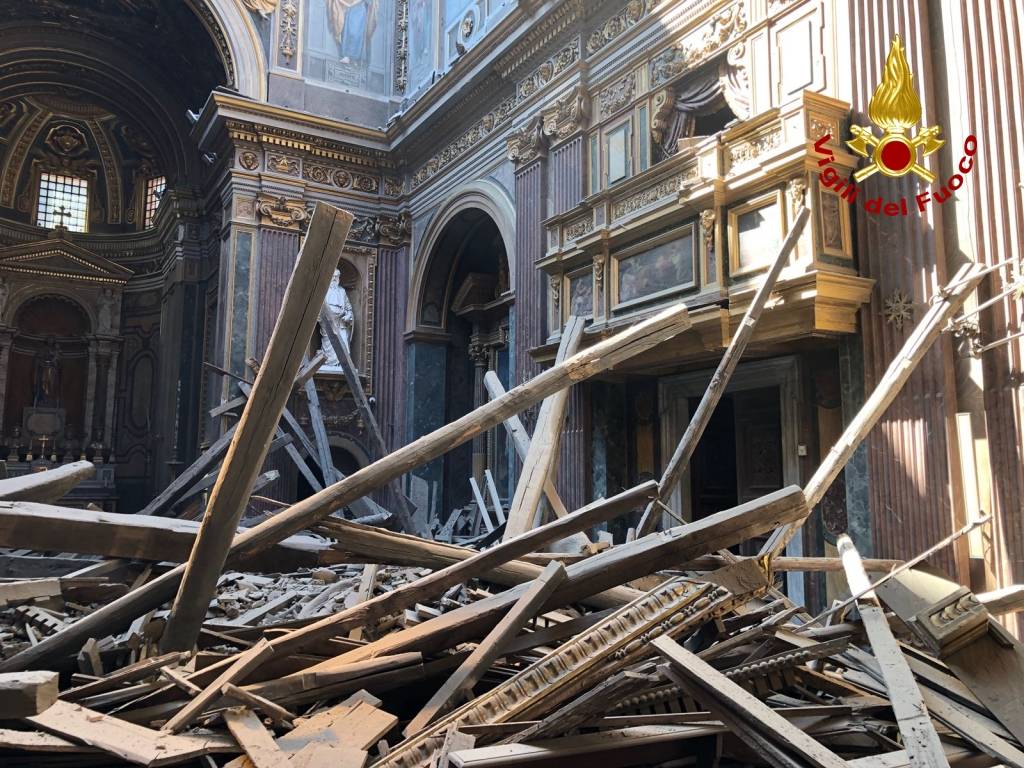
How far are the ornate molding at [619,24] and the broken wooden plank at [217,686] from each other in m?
8.44

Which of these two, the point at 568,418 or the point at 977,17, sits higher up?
the point at 977,17

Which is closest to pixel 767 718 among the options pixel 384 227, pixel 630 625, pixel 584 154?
pixel 630 625

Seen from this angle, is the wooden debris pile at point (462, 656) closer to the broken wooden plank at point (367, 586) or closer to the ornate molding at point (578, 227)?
the broken wooden plank at point (367, 586)

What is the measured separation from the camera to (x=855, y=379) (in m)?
5.96

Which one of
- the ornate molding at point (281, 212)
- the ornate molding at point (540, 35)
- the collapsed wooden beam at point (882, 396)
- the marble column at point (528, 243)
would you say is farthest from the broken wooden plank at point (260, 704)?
the ornate molding at point (281, 212)

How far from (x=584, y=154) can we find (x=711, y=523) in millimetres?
7436

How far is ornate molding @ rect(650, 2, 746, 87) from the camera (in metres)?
7.56

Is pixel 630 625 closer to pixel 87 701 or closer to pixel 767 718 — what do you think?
pixel 767 718

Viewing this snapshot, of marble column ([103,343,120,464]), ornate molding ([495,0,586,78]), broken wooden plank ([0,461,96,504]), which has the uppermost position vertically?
ornate molding ([495,0,586,78])

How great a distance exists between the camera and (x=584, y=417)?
337 inches

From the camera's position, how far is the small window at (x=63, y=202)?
20609mm

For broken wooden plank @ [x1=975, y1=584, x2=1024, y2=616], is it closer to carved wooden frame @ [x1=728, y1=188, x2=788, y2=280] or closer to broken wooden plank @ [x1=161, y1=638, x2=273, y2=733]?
broken wooden plank @ [x1=161, y1=638, x2=273, y2=733]

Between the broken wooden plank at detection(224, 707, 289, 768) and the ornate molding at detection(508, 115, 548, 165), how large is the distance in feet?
29.8

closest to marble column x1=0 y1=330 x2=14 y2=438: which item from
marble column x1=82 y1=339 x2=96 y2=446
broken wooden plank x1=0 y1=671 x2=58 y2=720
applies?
marble column x1=82 y1=339 x2=96 y2=446
